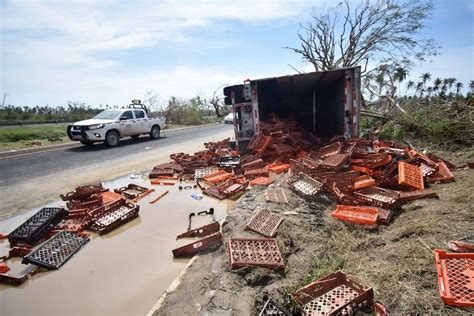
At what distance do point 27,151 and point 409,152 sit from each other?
14.9 m

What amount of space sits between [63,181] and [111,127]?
657cm

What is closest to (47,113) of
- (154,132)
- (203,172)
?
(154,132)

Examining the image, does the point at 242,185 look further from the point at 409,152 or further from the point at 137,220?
the point at 409,152

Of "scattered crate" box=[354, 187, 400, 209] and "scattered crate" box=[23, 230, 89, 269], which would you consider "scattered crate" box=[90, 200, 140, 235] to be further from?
"scattered crate" box=[354, 187, 400, 209]

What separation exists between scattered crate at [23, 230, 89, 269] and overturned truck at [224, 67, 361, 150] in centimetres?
558

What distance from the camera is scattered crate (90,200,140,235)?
14.6 ft

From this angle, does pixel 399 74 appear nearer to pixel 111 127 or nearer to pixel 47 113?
pixel 111 127

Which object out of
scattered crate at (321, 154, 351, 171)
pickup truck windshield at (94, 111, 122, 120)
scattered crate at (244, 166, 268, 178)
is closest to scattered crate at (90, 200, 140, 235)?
scattered crate at (244, 166, 268, 178)

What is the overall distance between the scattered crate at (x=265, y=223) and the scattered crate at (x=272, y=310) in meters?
1.27

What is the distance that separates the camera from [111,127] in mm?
13508

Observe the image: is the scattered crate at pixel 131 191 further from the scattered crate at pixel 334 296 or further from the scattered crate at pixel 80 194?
the scattered crate at pixel 334 296

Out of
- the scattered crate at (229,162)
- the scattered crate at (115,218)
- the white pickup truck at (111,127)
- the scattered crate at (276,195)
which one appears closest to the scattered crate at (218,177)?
the scattered crate at (229,162)

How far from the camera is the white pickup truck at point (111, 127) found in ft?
42.3

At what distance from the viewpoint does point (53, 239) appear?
3.97m
